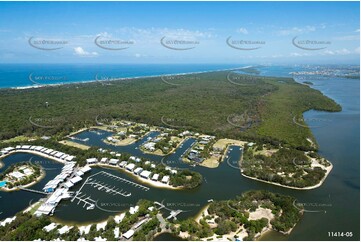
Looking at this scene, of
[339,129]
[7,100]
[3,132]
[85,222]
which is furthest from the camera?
[7,100]

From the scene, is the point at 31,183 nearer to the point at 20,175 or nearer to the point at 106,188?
the point at 20,175

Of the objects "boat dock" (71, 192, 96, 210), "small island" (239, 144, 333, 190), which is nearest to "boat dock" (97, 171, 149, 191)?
"boat dock" (71, 192, 96, 210)

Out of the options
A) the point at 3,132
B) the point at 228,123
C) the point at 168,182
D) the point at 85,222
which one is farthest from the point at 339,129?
the point at 3,132

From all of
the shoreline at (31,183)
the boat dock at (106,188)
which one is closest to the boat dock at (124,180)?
the boat dock at (106,188)

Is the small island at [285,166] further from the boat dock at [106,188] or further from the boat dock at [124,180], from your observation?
the boat dock at [106,188]

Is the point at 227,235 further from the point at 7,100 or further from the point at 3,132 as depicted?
the point at 7,100

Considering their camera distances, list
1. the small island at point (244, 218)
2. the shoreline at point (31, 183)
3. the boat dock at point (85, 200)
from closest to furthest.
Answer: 1. the small island at point (244, 218)
2. the boat dock at point (85, 200)
3. the shoreline at point (31, 183)

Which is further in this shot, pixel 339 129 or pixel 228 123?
pixel 228 123
